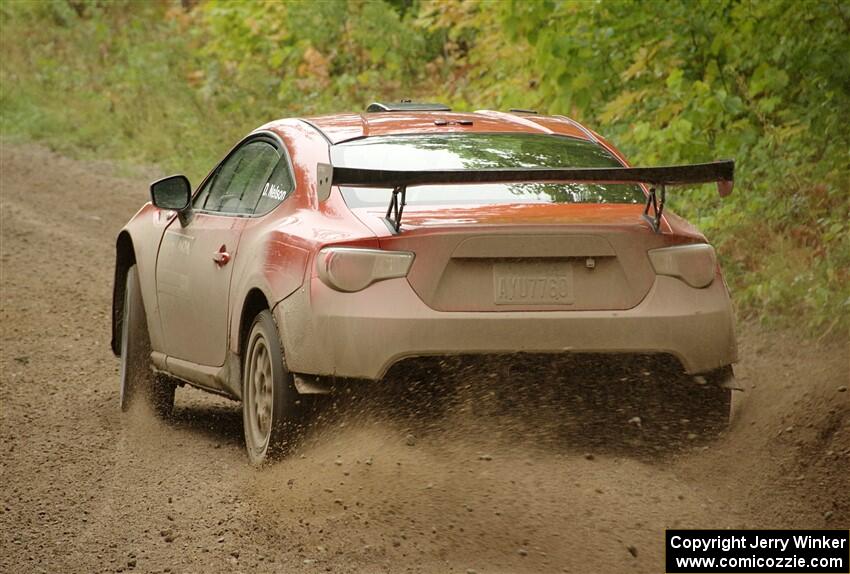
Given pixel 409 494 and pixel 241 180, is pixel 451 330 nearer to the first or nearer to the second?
pixel 409 494

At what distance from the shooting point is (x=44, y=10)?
89.1ft

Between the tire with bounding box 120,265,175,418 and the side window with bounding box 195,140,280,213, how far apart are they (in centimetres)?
76

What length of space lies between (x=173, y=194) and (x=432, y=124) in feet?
4.82

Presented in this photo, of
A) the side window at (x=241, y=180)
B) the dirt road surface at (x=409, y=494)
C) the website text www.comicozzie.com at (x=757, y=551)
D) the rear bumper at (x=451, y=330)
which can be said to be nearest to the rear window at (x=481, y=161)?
the rear bumper at (x=451, y=330)

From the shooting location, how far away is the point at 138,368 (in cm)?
779

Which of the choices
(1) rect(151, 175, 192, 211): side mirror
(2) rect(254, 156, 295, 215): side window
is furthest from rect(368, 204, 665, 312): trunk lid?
(1) rect(151, 175, 192, 211): side mirror

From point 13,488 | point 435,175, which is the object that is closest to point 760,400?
point 435,175

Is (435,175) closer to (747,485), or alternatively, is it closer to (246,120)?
(747,485)

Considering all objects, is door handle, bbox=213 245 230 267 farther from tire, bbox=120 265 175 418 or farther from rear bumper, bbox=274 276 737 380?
tire, bbox=120 265 175 418

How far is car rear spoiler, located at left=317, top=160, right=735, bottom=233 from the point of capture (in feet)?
16.6

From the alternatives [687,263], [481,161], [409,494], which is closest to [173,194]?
[481,161]

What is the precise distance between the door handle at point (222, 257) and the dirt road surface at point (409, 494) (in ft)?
2.86

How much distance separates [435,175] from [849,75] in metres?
6.36

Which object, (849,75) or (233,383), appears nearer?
(233,383)
